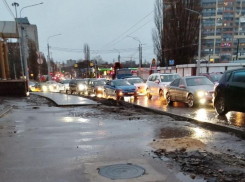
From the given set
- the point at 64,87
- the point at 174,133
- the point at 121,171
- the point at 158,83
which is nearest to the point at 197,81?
the point at 158,83

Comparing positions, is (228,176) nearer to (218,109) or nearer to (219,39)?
(218,109)

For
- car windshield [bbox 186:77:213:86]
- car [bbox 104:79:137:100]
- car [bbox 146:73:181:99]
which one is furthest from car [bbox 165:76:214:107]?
car [bbox 104:79:137:100]

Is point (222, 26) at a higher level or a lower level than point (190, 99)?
higher

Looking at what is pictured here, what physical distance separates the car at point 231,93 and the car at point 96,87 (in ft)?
48.3

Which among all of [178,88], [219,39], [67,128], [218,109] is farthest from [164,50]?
[219,39]

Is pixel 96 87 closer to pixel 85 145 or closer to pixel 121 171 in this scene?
pixel 85 145

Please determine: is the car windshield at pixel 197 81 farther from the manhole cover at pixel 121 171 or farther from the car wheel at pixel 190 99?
the manhole cover at pixel 121 171

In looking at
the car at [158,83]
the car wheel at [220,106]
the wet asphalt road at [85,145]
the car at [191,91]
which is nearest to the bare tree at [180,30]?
the car at [158,83]

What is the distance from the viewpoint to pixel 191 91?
38.8 ft

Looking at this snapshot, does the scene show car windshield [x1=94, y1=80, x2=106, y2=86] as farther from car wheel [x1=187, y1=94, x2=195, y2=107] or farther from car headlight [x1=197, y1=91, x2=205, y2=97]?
car headlight [x1=197, y1=91, x2=205, y2=97]

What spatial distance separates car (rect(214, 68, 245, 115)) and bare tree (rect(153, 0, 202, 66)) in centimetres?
3258

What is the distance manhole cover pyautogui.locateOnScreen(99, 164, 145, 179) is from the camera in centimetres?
381

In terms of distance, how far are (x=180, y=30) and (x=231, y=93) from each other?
1335 inches

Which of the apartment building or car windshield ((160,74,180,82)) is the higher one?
the apartment building
